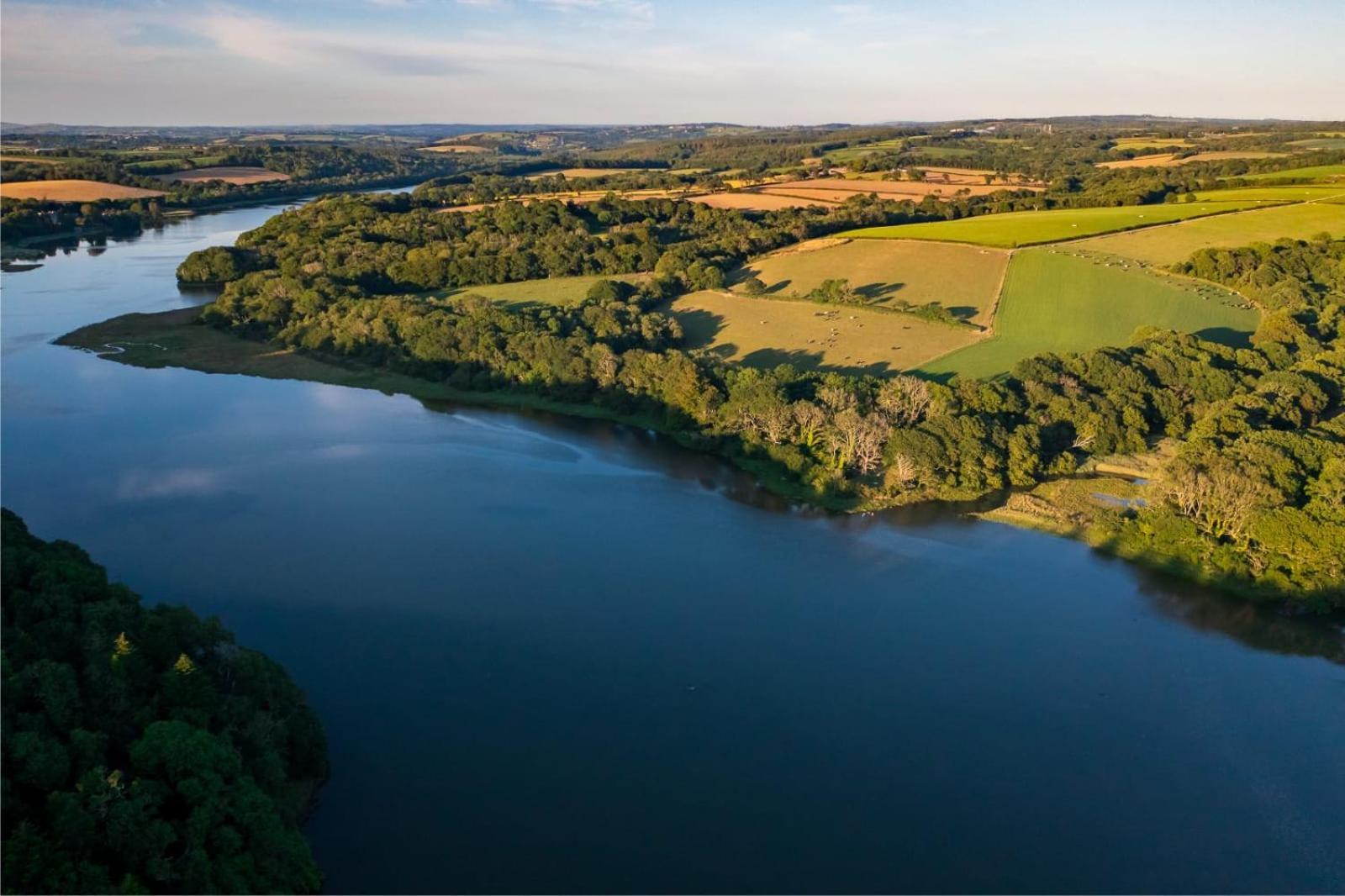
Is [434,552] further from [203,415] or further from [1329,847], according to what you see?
[1329,847]

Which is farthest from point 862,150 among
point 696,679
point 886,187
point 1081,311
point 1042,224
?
point 696,679

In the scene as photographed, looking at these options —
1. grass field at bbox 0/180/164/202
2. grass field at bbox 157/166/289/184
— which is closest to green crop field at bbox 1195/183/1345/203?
grass field at bbox 0/180/164/202

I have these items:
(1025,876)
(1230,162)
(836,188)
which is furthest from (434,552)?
(1230,162)

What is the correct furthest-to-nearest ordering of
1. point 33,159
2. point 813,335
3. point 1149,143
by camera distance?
1. point 1149,143
2. point 33,159
3. point 813,335

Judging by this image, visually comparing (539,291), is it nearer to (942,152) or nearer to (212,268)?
(212,268)

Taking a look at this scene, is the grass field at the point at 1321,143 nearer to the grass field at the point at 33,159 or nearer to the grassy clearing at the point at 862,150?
the grassy clearing at the point at 862,150

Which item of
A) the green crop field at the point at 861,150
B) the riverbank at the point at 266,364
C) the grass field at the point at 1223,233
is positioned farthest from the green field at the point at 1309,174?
the riverbank at the point at 266,364
